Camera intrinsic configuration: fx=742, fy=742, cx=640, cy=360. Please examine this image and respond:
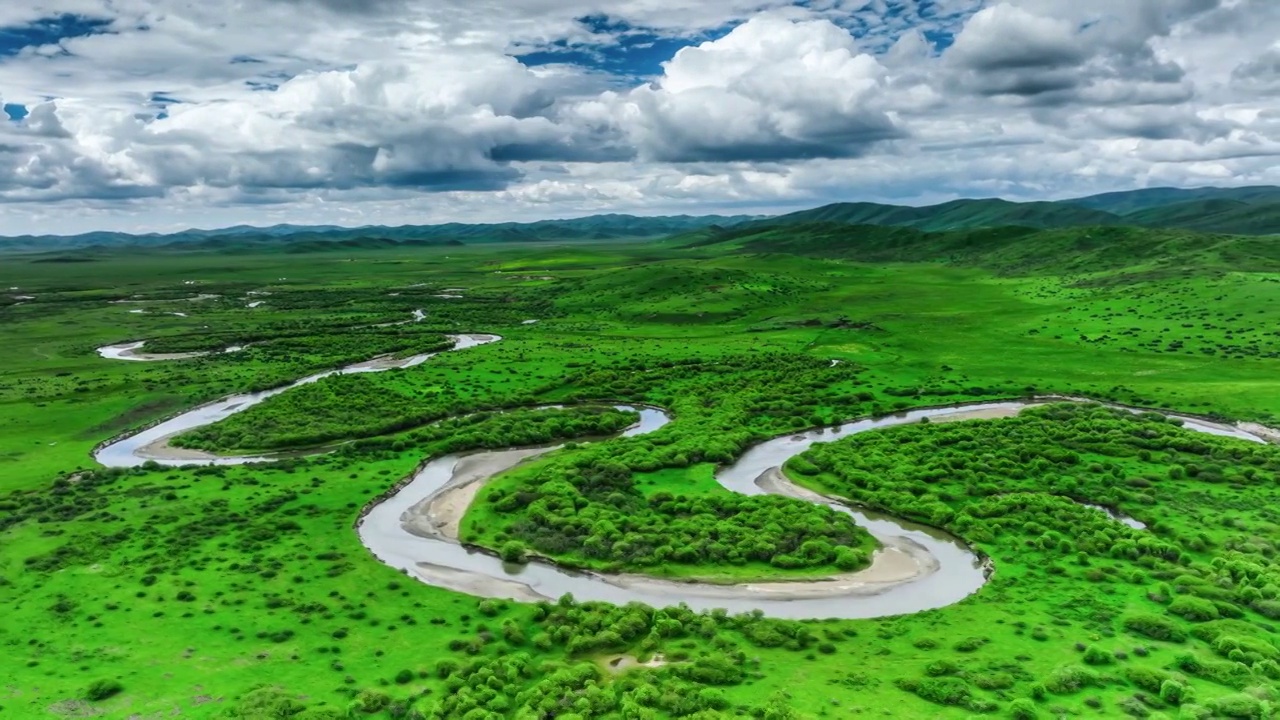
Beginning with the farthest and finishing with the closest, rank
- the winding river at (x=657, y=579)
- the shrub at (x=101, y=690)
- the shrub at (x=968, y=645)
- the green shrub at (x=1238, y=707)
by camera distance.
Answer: the winding river at (x=657, y=579) < the shrub at (x=968, y=645) < the shrub at (x=101, y=690) < the green shrub at (x=1238, y=707)

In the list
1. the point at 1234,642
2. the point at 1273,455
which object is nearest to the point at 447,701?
the point at 1234,642

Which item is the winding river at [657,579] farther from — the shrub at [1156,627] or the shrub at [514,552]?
the shrub at [1156,627]

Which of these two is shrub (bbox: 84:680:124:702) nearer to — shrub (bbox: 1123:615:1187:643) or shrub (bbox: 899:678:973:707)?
shrub (bbox: 899:678:973:707)

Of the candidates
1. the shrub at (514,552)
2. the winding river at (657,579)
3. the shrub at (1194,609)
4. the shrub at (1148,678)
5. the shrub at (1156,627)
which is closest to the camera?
the shrub at (1148,678)

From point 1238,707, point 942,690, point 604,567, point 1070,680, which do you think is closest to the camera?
point 1238,707

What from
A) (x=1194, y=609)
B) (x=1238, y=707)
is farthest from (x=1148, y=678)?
(x=1194, y=609)

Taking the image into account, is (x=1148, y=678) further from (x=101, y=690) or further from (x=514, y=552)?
(x=101, y=690)

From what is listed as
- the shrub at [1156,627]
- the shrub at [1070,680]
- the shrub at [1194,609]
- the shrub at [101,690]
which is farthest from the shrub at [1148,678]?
the shrub at [101,690]
